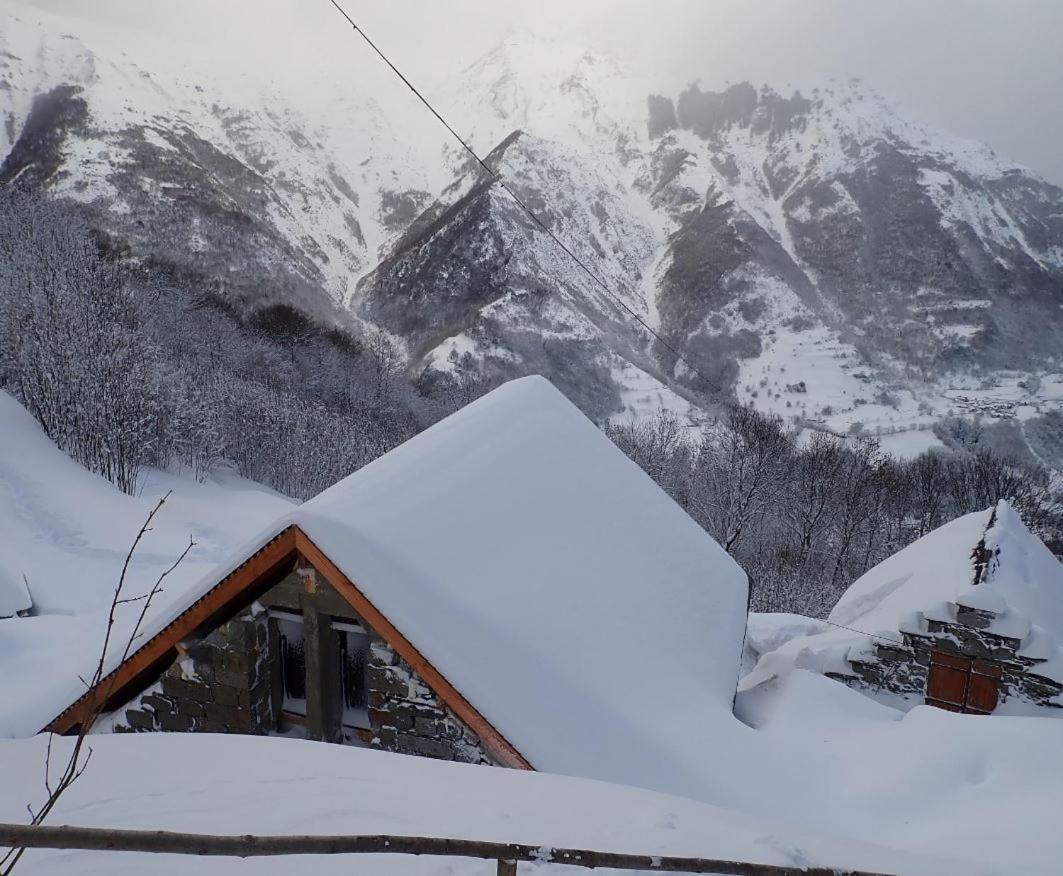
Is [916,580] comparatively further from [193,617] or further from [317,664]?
[193,617]

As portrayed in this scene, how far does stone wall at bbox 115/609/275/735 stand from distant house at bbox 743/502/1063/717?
22.9 ft

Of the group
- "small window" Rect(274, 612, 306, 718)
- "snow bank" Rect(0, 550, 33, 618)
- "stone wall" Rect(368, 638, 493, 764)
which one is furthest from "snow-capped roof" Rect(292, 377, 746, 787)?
"snow bank" Rect(0, 550, 33, 618)

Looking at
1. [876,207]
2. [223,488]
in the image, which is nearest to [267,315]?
[223,488]

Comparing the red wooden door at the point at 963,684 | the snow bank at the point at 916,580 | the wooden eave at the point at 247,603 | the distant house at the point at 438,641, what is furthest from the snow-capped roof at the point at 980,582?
the wooden eave at the point at 247,603

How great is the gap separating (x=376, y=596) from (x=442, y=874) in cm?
283

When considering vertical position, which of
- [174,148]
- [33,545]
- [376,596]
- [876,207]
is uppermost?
[876,207]

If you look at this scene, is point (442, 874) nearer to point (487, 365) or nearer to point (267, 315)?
point (267, 315)

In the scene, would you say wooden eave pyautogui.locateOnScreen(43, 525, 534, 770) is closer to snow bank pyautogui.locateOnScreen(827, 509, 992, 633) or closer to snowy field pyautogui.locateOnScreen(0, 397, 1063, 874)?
snowy field pyautogui.locateOnScreen(0, 397, 1063, 874)

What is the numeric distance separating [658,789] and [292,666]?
12.0 ft

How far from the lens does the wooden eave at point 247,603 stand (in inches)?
190

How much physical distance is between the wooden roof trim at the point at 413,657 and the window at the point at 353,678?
2.17 ft

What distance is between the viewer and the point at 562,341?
82062 mm

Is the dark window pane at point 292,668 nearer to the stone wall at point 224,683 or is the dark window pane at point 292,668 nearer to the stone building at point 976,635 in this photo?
the stone wall at point 224,683

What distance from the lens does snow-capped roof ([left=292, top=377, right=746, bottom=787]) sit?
500 centimetres
